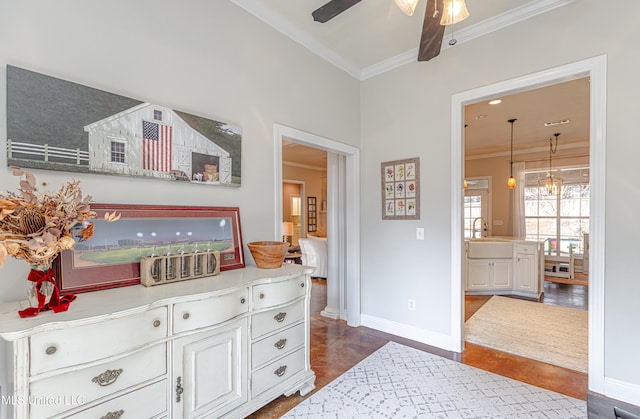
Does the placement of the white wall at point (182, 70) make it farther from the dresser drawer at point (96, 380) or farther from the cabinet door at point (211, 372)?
the cabinet door at point (211, 372)

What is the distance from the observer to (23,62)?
4.69 feet

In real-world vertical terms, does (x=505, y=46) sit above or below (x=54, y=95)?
above

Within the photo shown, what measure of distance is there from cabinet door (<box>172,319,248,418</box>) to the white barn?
39.8 inches

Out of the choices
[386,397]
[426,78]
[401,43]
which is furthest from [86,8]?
[386,397]

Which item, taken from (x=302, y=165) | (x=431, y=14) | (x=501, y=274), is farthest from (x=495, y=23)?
(x=302, y=165)

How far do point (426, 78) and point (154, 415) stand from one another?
3.40m

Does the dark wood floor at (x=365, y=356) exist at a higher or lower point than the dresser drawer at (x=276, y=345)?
lower

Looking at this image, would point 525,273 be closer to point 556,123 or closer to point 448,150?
point 556,123

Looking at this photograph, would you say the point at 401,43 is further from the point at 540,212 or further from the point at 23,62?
the point at 540,212

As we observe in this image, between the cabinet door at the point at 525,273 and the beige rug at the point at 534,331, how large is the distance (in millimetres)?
418

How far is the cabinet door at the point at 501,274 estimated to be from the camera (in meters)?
4.84

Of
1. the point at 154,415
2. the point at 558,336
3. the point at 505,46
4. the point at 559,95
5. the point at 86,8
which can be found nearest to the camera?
the point at 154,415

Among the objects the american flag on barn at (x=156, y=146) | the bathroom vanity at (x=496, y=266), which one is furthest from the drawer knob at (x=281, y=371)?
the bathroom vanity at (x=496, y=266)

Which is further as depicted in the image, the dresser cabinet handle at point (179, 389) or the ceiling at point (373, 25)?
the ceiling at point (373, 25)
